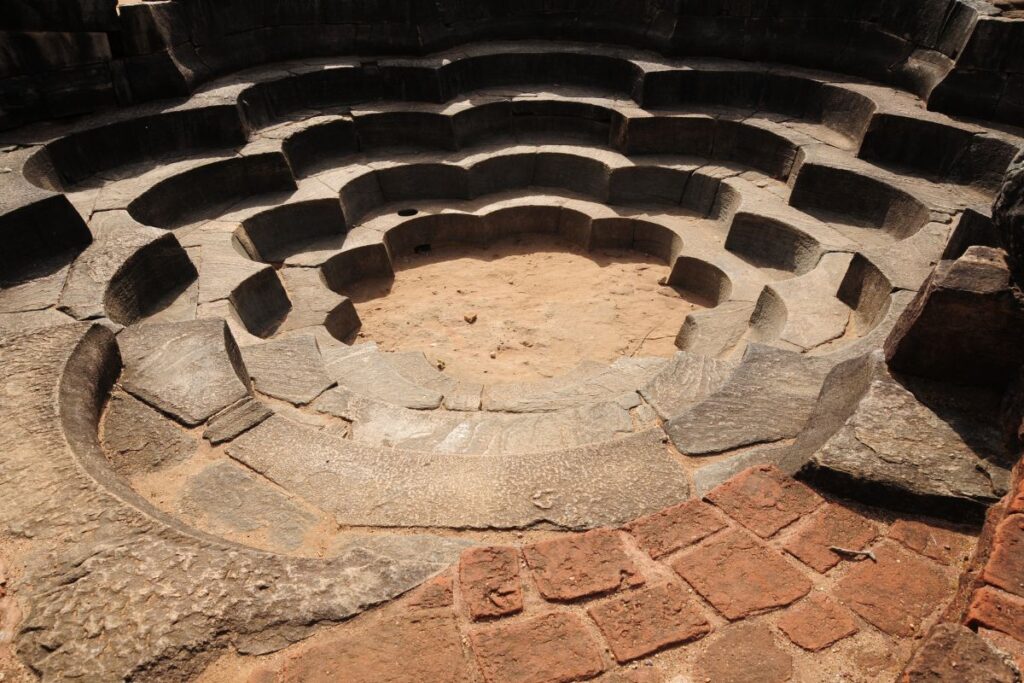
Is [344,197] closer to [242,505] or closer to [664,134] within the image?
[664,134]

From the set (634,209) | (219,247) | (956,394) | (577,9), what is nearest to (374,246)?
(219,247)

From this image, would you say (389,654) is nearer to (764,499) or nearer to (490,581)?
(490,581)

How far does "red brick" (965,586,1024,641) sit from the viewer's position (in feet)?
5.64

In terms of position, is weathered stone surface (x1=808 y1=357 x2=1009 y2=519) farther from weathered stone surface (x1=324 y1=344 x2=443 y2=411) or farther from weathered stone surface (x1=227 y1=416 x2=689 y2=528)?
weathered stone surface (x1=324 y1=344 x2=443 y2=411)

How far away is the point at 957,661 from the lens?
1.63m

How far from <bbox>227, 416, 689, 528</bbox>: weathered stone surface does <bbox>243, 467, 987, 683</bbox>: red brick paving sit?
323 millimetres

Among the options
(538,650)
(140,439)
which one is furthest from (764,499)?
(140,439)

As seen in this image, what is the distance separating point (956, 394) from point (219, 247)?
599 centimetres

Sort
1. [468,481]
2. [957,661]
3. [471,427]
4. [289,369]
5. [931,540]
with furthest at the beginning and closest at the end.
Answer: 1. [289,369]
2. [471,427]
3. [468,481]
4. [931,540]
5. [957,661]

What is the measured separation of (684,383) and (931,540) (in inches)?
75.0

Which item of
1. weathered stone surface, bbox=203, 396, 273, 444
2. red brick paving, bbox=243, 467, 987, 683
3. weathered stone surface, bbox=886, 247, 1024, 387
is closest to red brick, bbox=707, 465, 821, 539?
red brick paving, bbox=243, 467, 987, 683

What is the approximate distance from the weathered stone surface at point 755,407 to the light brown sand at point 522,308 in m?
2.02

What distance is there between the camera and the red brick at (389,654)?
6.16 feet

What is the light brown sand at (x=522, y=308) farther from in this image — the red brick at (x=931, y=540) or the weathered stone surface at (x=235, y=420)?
the red brick at (x=931, y=540)
